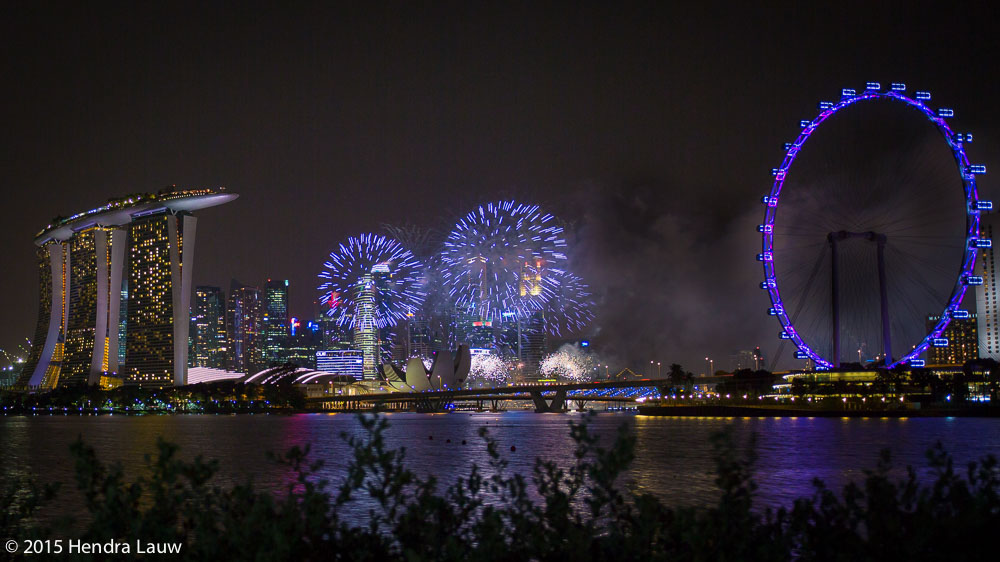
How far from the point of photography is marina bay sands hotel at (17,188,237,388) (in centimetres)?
16075

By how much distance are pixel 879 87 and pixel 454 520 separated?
68.8 m

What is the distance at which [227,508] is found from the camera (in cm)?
838

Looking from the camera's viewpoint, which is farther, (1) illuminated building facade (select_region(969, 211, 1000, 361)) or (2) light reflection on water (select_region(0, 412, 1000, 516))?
(1) illuminated building facade (select_region(969, 211, 1000, 361))

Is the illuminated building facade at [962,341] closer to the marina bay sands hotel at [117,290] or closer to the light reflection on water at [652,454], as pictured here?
the light reflection on water at [652,454]

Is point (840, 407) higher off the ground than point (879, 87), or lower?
lower

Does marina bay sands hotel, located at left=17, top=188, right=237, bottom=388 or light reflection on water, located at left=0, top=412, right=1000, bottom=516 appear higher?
marina bay sands hotel, located at left=17, top=188, right=237, bottom=388

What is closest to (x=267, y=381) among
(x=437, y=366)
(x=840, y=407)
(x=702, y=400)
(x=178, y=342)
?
(x=178, y=342)

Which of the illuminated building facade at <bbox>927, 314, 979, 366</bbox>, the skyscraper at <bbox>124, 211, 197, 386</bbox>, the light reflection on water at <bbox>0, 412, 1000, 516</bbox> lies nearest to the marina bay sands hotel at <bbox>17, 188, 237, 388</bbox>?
the skyscraper at <bbox>124, 211, 197, 386</bbox>

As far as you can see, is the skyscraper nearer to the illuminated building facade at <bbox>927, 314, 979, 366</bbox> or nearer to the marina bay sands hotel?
the marina bay sands hotel

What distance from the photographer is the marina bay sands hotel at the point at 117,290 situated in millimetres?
160750

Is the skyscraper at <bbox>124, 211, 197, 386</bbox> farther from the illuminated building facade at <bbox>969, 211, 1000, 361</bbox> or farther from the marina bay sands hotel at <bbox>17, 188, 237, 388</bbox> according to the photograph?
the illuminated building facade at <bbox>969, 211, 1000, 361</bbox>

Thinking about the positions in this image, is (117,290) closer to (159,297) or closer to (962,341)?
(159,297)

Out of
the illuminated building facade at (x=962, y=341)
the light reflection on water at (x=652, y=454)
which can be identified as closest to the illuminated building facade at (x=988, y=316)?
the illuminated building facade at (x=962, y=341)

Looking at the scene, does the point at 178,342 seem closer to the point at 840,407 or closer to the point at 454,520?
the point at 840,407
